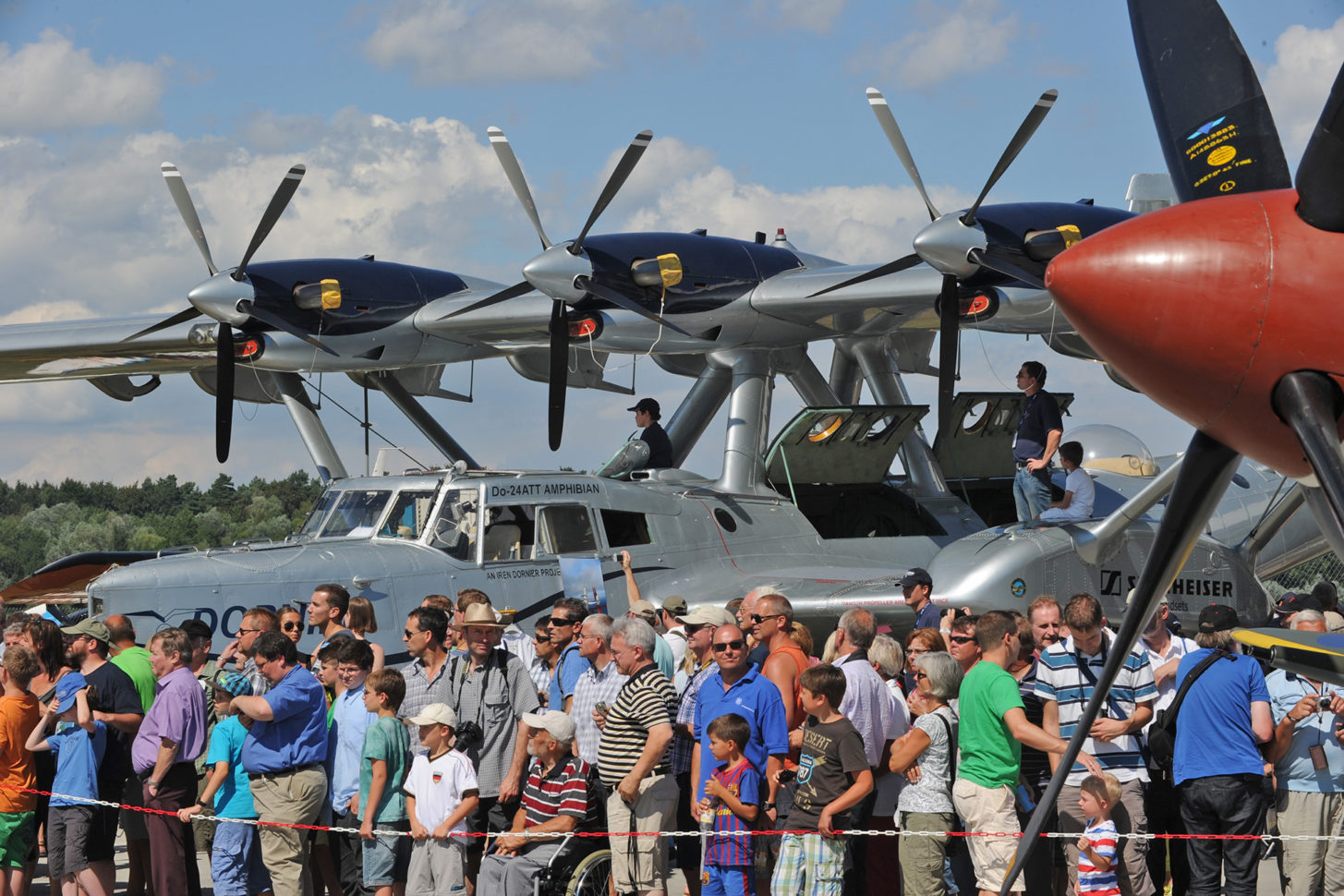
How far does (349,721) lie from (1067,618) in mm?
4066

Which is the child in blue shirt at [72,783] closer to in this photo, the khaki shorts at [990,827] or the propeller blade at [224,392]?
the khaki shorts at [990,827]

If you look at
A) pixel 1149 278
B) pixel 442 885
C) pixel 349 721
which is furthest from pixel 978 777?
pixel 1149 278

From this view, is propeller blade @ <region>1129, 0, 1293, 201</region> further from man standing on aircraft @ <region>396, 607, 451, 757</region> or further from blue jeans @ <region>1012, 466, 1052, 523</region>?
blue jeans @ <region>1012, 466, 1052, 523</region>

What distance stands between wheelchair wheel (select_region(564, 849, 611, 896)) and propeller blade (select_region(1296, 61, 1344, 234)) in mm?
5205

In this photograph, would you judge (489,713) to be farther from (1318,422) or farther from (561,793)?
(1318,422)

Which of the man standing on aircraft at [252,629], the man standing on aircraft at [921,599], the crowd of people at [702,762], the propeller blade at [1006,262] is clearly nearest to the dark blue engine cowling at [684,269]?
the propeller blade at [1006,262]

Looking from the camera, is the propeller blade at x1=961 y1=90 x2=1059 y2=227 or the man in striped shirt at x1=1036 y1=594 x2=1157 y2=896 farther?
the propeller blade at x1=961 y1=90 x2=1059 y2=227

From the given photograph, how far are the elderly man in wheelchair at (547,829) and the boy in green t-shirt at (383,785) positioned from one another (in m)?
0.63

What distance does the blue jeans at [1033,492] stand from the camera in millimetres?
13716

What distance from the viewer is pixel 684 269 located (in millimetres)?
15133

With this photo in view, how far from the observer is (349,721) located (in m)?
7.83

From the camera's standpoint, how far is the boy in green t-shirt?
7305 millimetres

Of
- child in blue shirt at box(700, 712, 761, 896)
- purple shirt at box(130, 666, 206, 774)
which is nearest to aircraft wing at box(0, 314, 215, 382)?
purple shirt at box(130, 666, 206, 774)

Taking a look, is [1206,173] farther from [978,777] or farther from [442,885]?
[442,885]
